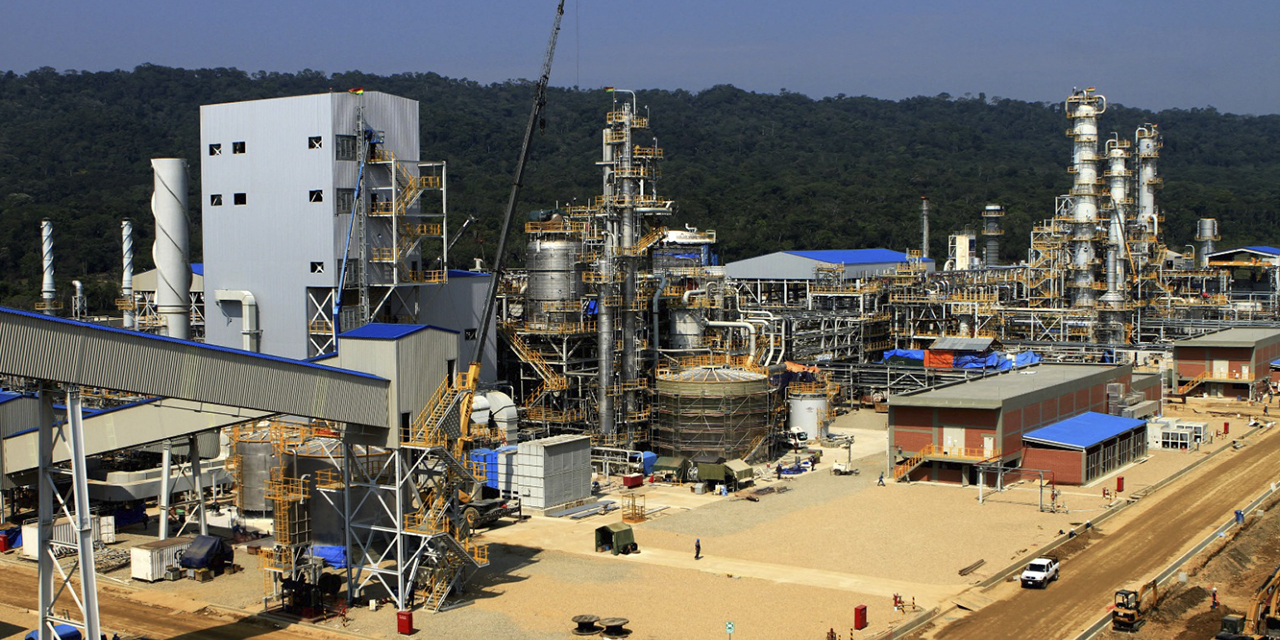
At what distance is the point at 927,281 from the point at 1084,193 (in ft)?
40.6

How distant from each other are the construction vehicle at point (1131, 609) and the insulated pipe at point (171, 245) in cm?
3502

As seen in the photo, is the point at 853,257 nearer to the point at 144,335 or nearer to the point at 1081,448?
the point at 1081,448

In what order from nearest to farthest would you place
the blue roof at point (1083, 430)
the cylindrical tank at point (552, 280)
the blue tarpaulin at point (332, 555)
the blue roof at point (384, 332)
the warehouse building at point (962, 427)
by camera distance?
the blue roof at point (384, 332) → the blue tarpaulin at point (332, 555) → the warehouse building at point (962, 427) → the blue roof at point (1083, 430) → the cylindrical tank at point (552, 280)

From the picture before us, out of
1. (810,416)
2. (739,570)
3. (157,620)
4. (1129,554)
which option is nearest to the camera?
(157,620)

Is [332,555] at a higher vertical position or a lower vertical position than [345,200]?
lower

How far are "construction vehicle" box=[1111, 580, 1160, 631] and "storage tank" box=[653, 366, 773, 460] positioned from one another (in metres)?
22.9

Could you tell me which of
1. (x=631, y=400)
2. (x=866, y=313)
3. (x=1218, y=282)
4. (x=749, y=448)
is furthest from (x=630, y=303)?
(x=1218, y=282)

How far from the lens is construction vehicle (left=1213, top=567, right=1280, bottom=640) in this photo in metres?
29.6

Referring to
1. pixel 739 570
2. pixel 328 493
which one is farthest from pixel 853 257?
pixel 328 493

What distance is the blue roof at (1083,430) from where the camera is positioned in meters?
51.0

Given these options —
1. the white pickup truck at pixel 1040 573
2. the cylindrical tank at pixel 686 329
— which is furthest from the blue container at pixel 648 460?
the white pickup truck at pixel 1040 573

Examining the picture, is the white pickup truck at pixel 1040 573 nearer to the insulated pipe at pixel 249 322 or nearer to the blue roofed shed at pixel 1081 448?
the blue roofed shed at pixel 1081 448

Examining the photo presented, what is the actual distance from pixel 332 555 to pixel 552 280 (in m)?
22.2

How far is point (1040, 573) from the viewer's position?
35.0 metres
